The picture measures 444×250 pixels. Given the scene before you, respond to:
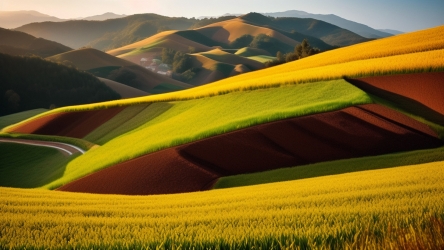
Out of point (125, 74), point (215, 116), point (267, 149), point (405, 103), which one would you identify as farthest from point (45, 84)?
point (405, 103)

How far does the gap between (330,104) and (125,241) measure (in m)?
24.9

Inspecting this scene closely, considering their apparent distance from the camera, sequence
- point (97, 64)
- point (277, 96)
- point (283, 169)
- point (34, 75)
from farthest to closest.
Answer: point (97, 64) → point (34, 75) → point (277, 96) → point (283, 169)

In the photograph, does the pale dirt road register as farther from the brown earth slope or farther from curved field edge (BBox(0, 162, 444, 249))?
curved field edge (BBox(0, 162, 444, 249))

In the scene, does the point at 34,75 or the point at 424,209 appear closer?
the point at 424,209

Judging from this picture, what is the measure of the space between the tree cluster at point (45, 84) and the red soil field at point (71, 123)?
261 ft

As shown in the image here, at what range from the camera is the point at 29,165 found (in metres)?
41.2

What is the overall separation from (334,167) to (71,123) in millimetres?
39306

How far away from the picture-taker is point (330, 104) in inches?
1139

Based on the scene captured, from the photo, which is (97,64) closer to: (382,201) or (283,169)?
(283,169)

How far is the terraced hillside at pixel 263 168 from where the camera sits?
251 inches

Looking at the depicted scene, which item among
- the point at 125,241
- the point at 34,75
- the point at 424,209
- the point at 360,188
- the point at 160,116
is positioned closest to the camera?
the point at 125,241

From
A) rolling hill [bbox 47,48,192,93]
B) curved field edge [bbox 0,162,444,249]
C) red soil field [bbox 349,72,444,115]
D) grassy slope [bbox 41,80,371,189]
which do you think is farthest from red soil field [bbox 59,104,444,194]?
rolling hill [bbox 47,48,192,93]

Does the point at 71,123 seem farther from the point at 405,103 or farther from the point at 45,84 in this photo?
the point at 45,84

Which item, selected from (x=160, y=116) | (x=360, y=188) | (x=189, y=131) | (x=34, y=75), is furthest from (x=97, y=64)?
(x=360, y=188)
